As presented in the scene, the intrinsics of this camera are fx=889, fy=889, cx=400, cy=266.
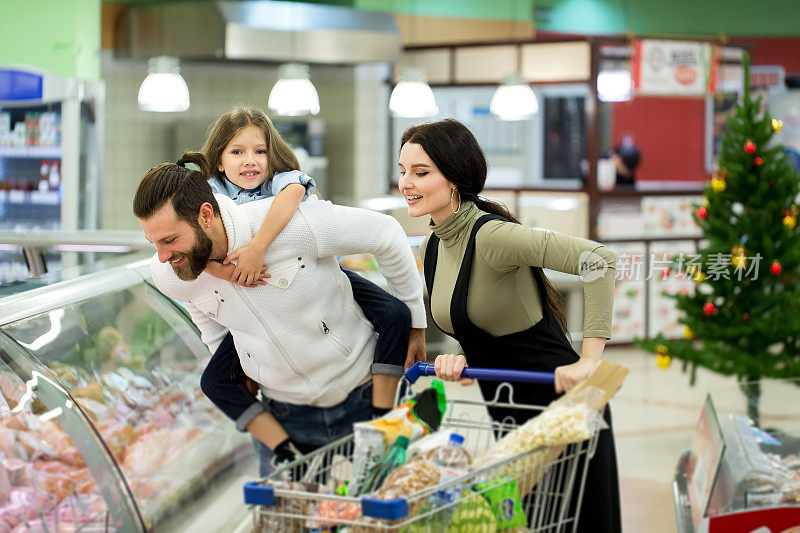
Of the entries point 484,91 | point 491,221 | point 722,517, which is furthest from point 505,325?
point 484,91

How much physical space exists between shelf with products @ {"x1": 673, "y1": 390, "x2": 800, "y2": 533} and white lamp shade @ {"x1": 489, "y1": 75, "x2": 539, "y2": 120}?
14.8ft

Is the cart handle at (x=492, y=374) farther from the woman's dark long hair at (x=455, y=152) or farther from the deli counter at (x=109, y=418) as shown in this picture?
the deli counter at (x=109, y=418)

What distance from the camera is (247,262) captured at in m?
1.82

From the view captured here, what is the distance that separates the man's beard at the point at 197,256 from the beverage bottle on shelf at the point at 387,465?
53cm

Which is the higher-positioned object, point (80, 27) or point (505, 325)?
point (80, 27)

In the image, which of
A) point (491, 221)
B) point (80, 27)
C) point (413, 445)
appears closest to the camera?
point (413, 445)

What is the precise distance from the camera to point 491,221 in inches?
79.3

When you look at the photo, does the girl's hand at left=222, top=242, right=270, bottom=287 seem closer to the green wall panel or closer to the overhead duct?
the green wall panel

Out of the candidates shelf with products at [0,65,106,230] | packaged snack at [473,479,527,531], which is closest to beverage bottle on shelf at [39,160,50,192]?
shelf with products at [0,65,106,230]

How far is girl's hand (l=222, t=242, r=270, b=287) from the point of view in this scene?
1.81 m

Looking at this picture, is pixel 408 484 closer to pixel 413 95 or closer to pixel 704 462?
pixel 704 462

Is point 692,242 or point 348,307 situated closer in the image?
point 348,307

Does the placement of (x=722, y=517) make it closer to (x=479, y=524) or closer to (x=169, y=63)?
(x=479, y=524)

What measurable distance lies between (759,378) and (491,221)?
3.86 m
